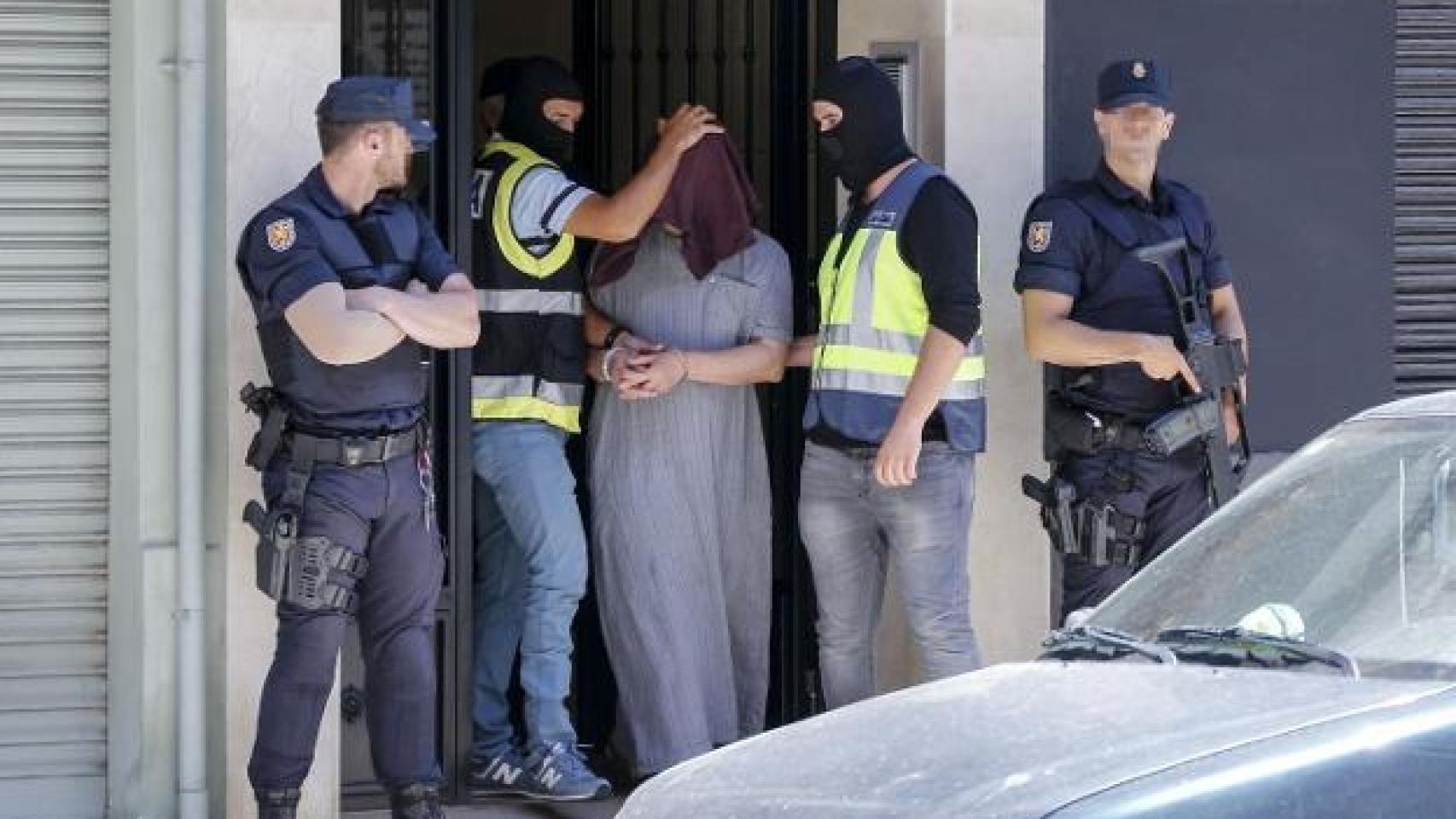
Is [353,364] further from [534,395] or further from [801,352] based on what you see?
[801,352]

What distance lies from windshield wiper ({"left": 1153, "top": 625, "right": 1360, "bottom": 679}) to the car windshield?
4cm

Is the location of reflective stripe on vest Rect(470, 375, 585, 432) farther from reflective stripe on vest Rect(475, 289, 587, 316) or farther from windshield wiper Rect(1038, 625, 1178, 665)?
windshield wiper Rect(1038, 625, 1178, 665)

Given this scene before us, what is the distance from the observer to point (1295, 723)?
4645 millimetres

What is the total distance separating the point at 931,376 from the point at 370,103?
1687mm

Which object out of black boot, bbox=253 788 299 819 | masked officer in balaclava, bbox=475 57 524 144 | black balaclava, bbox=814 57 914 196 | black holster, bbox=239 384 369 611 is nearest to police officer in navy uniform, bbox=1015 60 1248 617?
black balaclava, bbox=814 57 914 196

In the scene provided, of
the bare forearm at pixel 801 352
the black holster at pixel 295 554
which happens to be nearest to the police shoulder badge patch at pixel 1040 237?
the bare forearm at pixel 801 352

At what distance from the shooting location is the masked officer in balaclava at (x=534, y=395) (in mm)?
8305

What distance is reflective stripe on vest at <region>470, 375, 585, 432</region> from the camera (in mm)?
8391

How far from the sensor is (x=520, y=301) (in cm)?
843

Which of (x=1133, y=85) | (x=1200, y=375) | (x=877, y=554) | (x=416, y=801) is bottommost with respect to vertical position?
(x=416, y=801)

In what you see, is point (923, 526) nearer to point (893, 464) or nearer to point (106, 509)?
point (893, 464)

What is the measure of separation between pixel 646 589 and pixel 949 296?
1424 millimetres

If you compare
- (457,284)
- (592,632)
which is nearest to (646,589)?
(592,632)

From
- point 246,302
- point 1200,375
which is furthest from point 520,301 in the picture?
point 1200,375
